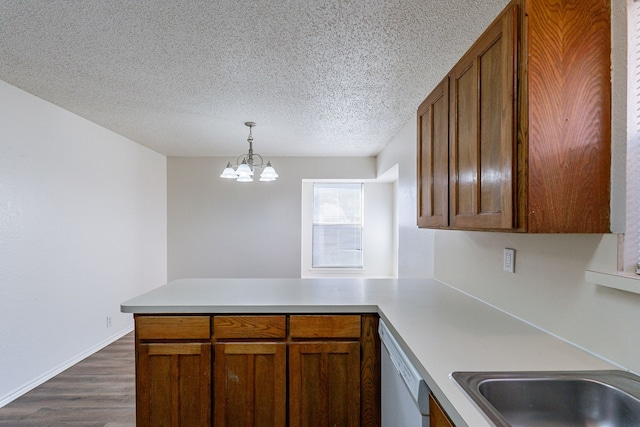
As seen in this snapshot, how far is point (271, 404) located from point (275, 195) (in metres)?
3.54

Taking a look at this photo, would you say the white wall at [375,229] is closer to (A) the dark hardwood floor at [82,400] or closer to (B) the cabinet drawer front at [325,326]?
(A) the dark hardwood floor at [82,400]

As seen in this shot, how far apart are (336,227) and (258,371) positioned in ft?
13.0

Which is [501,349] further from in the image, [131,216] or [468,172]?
[131,216]

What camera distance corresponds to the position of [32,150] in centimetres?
253

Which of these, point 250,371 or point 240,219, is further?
point 240,219

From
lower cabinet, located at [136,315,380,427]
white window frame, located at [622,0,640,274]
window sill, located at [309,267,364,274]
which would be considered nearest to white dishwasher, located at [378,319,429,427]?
lower cabinet, located at [136,315,380,427]

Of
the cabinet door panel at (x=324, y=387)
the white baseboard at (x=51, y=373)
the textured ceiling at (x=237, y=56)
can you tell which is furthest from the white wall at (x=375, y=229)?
the cabinet door panel at (x=324, y=387)

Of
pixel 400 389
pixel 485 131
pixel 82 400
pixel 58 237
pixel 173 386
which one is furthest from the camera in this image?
pixel 58 237

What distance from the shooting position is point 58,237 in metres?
2.77

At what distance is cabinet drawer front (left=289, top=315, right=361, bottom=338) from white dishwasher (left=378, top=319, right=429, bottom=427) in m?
0.14

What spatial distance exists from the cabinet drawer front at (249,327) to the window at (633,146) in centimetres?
139

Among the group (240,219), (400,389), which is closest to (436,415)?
(400,389)

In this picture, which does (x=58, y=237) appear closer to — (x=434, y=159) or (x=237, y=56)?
(x=237, y=56)

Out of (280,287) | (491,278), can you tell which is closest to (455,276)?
(491,278)
